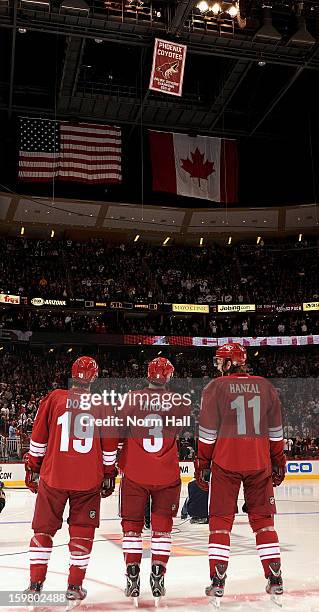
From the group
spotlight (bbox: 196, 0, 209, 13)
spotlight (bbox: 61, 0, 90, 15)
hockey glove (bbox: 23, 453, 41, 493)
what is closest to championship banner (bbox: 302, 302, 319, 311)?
spotlight (bbox: 196, 0, 209, 13)

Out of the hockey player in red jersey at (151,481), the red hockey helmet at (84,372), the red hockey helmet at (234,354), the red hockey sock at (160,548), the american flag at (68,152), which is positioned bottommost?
the red hockey sock at (160,548)

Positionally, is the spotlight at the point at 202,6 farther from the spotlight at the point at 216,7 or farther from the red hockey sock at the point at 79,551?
the red hockey sock at the point at 79,551

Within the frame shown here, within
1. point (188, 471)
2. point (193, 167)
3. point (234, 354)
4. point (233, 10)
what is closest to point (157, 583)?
point (234, 354)

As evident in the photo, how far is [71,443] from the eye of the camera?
16.2 ft

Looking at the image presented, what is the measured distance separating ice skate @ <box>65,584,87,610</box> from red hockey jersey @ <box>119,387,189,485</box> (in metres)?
0.89

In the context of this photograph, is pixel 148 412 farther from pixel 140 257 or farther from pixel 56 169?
pixel 140 257

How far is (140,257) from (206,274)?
3.43m

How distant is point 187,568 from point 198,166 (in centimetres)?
2010

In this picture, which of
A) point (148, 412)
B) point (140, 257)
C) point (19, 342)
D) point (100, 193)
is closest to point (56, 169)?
point (100, 193)

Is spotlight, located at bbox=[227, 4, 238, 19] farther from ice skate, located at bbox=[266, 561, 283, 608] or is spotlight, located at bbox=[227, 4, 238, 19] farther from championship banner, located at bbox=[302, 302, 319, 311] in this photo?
championship banner, located at bbox=[302, 302, 319, 311]

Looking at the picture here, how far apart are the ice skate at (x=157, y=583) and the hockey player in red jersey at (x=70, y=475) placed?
56cm

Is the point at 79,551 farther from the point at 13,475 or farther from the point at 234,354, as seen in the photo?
the point at 13,475

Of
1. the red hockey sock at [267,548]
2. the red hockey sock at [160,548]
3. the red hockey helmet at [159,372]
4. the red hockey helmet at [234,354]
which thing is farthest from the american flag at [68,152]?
the red hockey sock at [267,548]

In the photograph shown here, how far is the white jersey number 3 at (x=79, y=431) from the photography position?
4.95 m
